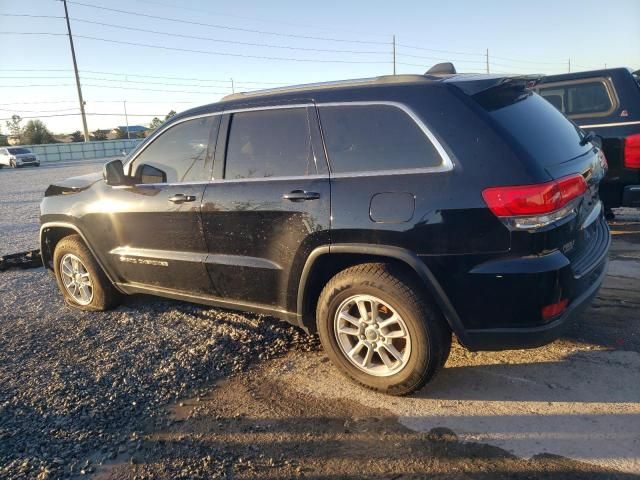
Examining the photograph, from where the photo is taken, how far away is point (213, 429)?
9.62 feet

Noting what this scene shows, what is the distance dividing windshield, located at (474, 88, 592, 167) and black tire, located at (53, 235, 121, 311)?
11.9ft

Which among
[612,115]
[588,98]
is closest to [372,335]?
[612,115]

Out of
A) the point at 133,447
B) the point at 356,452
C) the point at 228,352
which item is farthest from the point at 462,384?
the point at 133,447

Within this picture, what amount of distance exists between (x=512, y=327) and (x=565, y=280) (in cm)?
37

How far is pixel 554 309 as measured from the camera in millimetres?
2742

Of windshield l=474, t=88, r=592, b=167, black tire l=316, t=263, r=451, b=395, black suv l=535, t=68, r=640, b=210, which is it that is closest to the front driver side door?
black tire l=316, t=263, r=451, b=395

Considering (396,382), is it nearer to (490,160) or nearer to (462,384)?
(462,384)

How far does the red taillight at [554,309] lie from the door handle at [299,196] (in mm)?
1447

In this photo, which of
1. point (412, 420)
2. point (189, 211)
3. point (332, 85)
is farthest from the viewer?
point (189, 211)

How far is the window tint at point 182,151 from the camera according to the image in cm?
388

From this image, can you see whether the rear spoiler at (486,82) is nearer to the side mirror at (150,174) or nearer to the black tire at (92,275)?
the side mirror at (150,174)

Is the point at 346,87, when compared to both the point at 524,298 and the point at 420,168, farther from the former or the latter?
the point at 524,298

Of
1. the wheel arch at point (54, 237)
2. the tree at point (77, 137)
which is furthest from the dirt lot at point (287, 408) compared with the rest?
the tree at point (77, 137)

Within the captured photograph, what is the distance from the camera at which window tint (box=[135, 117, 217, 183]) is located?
3.88 metres
